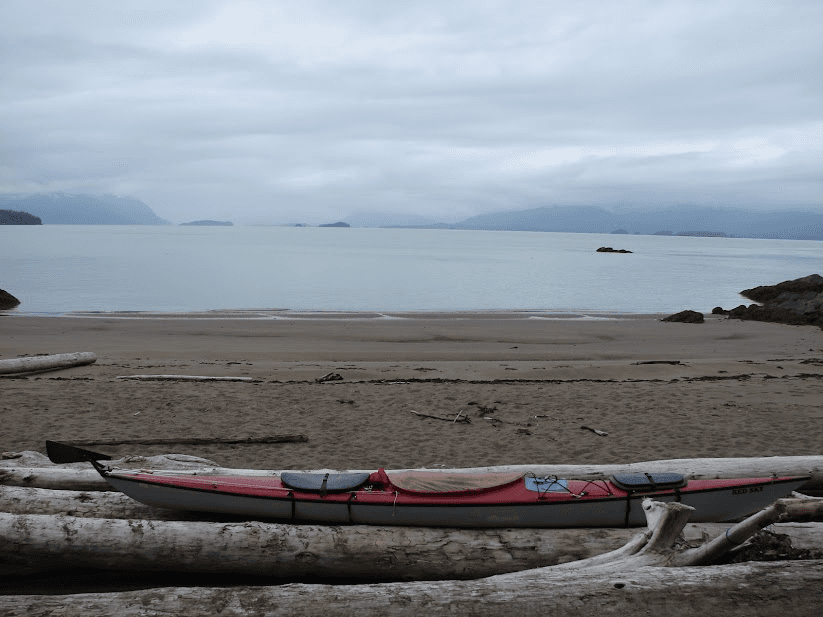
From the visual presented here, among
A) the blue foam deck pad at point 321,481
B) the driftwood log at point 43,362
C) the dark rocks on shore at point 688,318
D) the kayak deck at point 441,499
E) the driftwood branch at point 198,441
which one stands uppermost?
the dark rocks on shore at point 688,318

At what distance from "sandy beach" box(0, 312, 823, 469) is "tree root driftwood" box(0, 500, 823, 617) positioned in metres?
3.90

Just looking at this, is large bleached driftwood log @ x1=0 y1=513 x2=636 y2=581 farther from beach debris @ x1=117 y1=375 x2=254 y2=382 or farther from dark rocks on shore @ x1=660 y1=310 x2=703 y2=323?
dark rocks on shore @ x1=660 y1=310 x2=703 y2=323

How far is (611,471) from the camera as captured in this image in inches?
241

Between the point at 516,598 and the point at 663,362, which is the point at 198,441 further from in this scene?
the point at 663,362

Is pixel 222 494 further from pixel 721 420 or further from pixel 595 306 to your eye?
pixel 595 306

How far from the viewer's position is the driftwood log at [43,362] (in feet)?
43.6

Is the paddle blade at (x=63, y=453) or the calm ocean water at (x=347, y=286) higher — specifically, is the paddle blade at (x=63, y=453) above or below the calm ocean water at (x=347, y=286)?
below

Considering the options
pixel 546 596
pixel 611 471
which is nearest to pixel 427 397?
pixel 611 471

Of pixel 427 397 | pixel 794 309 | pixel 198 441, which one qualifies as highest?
pixel 794 309

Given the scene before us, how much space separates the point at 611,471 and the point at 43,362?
12757mm

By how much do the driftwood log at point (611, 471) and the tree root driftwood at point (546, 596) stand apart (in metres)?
1.84

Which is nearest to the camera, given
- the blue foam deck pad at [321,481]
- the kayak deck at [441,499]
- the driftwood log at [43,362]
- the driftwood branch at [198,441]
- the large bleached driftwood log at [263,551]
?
the large bleached driftwood log at [263,551]

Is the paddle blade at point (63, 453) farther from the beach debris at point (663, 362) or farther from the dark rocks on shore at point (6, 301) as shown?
the dark rocks on shore at point (6, 301)

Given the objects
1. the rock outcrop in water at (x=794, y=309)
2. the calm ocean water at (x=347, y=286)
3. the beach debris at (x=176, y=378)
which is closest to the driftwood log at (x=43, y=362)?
the beach debris at (x=176, y=378)
